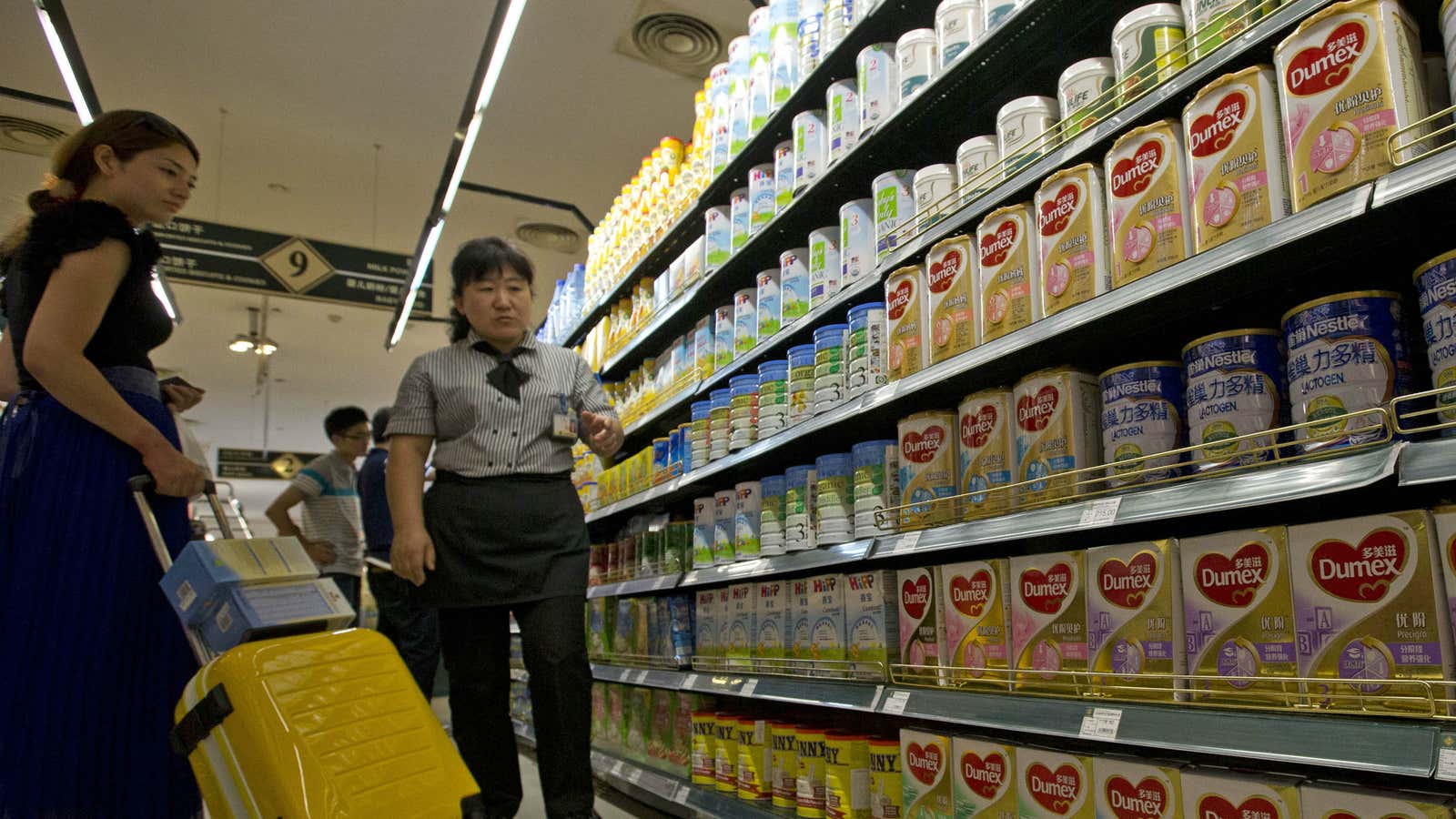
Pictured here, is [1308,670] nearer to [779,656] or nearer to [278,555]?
[779,656]

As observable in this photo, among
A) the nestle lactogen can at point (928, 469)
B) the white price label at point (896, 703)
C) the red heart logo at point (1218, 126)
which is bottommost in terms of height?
the white price label at point (896, 703)

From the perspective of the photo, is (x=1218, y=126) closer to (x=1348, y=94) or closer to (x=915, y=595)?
(x=1348, y=94)

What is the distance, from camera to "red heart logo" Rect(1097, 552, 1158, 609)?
1.44m

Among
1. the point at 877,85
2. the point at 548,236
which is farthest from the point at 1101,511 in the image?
the point at 548,236

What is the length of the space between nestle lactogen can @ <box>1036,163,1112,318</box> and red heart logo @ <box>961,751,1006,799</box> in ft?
2.67

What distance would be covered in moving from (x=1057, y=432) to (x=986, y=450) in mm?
182

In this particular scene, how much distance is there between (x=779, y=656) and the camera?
2.42m

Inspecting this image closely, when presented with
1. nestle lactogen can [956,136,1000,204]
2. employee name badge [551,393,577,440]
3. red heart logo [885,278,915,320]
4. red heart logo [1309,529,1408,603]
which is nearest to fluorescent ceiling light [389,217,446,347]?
employee name badge [551,393,577,440]

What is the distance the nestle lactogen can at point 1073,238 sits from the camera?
159 centimetres

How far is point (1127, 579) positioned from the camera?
57.8 inches

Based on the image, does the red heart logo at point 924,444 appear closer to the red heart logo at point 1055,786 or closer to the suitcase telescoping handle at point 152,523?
the red heart logo at point 1055,786

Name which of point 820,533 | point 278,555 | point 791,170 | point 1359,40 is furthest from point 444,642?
point 1359,40

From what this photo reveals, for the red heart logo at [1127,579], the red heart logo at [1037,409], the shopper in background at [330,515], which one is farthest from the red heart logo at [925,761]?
the shopper in background at [330,515]

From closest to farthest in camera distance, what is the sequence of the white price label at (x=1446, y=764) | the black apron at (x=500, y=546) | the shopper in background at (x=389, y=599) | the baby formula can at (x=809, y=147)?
the white price label at (x=1446, y=764) < the black apron at (x=500, y=546) < the baby formula can at (x=809, y=147) < the shopper in background at (x=389, y=599)
